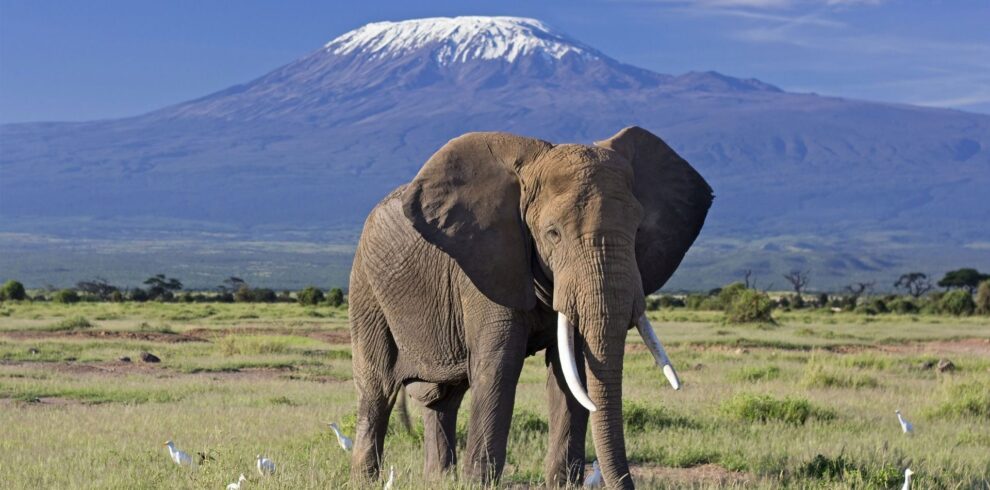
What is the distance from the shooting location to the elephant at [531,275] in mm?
8078

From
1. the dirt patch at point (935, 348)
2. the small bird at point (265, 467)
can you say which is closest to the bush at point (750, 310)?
the dirt patch at point (935, 348)

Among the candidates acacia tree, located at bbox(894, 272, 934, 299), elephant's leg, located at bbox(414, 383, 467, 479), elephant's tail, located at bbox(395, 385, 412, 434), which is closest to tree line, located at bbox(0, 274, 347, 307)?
acacia tree, located at bbox(894, 272, 934, 299)

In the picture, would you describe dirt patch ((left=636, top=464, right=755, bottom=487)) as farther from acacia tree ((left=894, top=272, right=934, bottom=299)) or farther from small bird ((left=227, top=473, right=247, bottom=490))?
acacia tree ((left=894, top=272, right=934, bottom=299))

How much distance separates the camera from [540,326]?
8.84 meters

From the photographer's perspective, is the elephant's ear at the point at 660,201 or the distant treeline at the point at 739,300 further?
the distant treeline at the point at 739,300

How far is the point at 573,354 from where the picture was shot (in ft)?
26.7

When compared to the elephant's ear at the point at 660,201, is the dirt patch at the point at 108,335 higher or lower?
lower

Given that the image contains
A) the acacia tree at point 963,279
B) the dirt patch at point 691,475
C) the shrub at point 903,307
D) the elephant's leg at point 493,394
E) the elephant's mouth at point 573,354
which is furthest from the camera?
the acacia tree at point 963,279

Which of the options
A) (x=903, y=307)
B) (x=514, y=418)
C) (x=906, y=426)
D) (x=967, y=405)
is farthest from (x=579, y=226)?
(x=903, y=307)

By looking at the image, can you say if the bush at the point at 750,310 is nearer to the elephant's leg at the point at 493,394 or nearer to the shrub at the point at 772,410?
the shrub at the point at 772,410

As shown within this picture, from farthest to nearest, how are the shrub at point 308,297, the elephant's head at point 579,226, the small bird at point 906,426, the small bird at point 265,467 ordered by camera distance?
1. the shrub at point 308,297
2. the small bird at point 906,426
3. the small bird at point 265,467
4. the elephant's head at point 579,226

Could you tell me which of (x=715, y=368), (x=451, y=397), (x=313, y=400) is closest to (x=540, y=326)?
(x=451, y=397)

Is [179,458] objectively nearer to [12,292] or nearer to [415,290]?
[415,290]

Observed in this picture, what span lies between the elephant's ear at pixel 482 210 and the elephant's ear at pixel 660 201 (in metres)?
0.62
